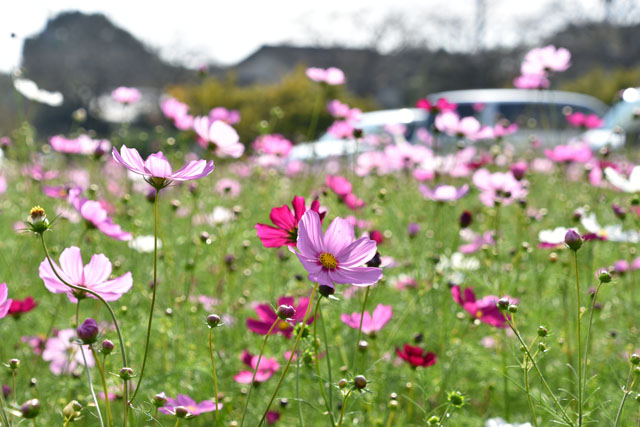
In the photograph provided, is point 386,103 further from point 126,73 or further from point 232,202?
point 232,202

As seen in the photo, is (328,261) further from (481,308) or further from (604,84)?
(604,84)

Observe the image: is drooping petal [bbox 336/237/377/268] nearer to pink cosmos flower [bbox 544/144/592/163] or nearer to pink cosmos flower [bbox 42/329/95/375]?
pink cosmos flower [bbox 42/329/95/375]

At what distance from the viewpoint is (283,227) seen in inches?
35.2

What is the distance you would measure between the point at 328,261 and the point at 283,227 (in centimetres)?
12

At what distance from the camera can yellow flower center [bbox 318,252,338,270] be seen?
795 mm

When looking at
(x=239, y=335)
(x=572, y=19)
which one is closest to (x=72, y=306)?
(x=239, y=335)

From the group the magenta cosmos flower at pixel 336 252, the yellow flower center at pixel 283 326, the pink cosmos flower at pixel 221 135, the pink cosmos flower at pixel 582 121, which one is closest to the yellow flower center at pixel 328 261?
the magenta cosmos flower at pixel 336 252

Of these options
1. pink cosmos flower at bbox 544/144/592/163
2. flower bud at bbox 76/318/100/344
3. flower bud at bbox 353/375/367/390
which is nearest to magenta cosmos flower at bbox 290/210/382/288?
flower bud at bbox 353/375/367/390

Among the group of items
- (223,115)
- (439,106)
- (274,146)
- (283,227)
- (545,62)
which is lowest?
(274,146)

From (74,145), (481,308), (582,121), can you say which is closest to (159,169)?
(481,308)

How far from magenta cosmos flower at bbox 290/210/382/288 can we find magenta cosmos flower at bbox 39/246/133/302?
0.27 meters

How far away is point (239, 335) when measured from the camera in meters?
1.63

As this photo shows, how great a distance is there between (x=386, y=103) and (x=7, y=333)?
23.5m

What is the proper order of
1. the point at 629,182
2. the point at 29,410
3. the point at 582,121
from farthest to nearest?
the point at 582,121
the point at 629,182
the point at 29,410
